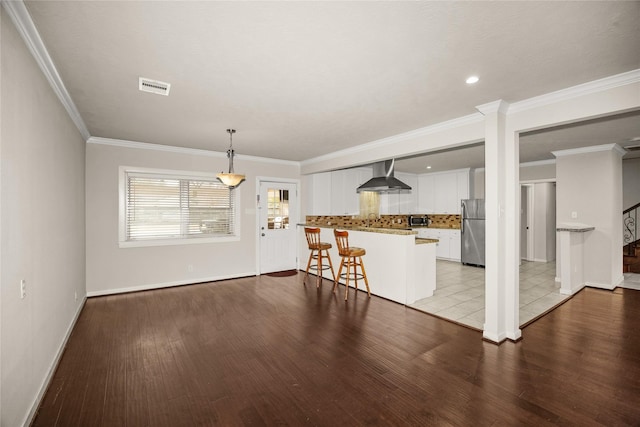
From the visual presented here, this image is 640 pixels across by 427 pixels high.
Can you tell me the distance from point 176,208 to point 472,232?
6.54 meters

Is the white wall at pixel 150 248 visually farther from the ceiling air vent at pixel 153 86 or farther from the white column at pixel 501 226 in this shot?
the white column at pixel 501 226

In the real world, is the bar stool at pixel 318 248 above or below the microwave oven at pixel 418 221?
below

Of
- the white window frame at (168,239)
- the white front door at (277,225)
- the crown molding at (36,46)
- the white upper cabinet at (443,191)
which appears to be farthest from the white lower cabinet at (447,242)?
the crown molding at (36,46)

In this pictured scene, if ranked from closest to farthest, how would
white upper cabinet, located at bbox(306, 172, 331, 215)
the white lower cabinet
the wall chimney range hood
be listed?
the wall chimney range hood
white upper cabinet, located at bbox(306, 172, 331, 215)
the white lower cabinet

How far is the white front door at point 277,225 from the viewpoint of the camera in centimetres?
604

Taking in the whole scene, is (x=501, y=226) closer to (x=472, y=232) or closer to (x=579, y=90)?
(x=579, y=90)

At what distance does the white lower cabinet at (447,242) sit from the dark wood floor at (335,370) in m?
3.62

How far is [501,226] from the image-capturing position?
3029mm

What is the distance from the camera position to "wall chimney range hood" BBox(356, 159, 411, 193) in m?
5.56

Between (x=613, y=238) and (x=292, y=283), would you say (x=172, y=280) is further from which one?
(x=613, y=238)

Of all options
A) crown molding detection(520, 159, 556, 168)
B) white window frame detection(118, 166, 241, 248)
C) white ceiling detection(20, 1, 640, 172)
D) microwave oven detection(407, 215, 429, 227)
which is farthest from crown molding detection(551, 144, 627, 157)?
white window frame detection(118, 166, 241, 248)

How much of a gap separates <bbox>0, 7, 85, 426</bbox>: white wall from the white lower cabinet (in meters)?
7.52

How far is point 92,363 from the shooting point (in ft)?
8.43

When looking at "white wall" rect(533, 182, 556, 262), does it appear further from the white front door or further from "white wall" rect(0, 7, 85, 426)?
"white wall" rect(0, 7, 85, 426)
